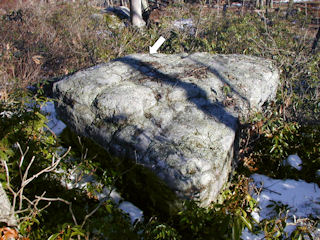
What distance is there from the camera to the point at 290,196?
109 inches

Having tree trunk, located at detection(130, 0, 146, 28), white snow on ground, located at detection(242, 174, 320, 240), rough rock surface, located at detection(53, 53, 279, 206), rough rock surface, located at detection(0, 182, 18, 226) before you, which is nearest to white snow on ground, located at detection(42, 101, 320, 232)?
white snow on ground, located at detection(242, 174, 320, 240)

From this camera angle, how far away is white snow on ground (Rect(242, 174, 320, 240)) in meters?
2.53

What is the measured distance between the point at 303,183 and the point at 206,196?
1.59 meters

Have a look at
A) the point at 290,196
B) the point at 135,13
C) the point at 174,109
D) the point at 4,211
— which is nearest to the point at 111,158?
the point at 174,109

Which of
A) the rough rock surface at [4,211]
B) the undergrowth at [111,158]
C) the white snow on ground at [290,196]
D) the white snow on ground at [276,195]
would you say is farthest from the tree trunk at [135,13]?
the rough rock surface at [4,211]

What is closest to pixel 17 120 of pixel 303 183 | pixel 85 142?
pixel 85 142

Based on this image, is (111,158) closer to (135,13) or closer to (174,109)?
(174,109)

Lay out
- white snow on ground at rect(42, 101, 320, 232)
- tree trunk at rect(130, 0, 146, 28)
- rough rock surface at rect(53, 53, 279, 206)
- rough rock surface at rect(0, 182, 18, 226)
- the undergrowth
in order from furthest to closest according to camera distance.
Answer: tree trunk at rect(130, 0, 146, 28) → white snow on ground at rect(42, 101, 320, 232) → rough rock surface at rect(53, 53, 279, 206) → the undergrowth → rough rock surface at rect(0, 182, 18, 226)

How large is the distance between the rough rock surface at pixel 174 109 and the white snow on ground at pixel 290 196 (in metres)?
0.52

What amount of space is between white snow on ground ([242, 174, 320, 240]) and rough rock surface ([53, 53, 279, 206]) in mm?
517

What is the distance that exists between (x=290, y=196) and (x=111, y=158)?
81.5 inches

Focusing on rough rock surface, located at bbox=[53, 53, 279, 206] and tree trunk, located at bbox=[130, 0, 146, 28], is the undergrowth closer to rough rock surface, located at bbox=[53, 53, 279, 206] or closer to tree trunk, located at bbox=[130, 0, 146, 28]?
rough rock surface, located at bbox=[53, 53, 279, 206]

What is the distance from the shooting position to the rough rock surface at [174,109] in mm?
Answer: 2176

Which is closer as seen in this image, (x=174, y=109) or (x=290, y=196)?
(x=174, y=109)
